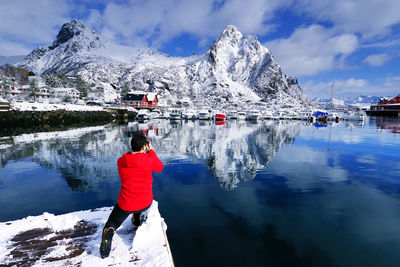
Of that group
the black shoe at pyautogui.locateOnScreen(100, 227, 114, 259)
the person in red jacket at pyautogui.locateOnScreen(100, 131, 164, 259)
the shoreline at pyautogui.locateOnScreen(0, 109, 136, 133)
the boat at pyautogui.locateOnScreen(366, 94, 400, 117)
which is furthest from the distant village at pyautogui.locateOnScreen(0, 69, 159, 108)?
the boat at pyautogui.locateOnScreen(366, 94, 400, 117)

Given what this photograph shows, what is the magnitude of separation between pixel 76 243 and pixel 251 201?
19.1ft

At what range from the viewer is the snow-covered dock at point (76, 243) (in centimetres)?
332

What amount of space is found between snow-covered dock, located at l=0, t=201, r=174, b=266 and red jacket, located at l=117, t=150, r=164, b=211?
2.08 ft

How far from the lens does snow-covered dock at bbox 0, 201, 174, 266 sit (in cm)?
332

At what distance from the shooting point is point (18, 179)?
32.5 ft

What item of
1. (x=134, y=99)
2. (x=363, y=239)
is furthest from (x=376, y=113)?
(x=363, y=239)

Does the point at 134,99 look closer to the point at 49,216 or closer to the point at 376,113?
the point at 49,216

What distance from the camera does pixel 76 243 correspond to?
3.80 meters

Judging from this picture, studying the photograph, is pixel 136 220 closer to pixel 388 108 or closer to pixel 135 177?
pixel 135 177

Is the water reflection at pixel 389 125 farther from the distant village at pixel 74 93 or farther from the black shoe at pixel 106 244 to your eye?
the distant village at pixel 74 93

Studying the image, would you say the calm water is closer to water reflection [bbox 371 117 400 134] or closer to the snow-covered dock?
the snow-covered dock

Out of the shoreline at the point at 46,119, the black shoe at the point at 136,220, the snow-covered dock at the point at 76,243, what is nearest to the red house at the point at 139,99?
the shoreline at the point at 46,119

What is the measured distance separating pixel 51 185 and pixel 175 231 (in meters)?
6.85

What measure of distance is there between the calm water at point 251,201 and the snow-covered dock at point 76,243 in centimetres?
153
